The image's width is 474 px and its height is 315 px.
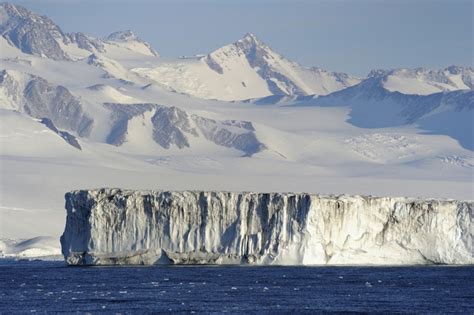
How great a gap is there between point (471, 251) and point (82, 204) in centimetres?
2341

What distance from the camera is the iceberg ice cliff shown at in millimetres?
89062

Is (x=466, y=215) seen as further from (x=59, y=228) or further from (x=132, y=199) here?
(x=59, y=228)

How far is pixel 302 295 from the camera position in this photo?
7369 cm

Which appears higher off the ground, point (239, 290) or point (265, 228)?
point (265, 228)

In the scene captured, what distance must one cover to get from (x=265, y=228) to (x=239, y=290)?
13.3 metres

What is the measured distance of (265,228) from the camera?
89.3 metres

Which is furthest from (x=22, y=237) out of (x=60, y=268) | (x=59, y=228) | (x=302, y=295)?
(x=302, y=295)

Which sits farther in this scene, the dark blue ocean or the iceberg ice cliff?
the iceberg ice cliff

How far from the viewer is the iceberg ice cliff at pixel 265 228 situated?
89062mm

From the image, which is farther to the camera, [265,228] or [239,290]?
[265,228]

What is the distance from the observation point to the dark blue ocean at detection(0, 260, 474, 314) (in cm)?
6788

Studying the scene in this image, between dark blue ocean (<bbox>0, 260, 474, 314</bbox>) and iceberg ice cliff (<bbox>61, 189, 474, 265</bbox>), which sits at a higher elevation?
iceberg ice cliff (<bbox>61, 189, 474, 265</bbox>)

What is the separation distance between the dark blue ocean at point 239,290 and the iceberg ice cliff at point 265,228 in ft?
3.02

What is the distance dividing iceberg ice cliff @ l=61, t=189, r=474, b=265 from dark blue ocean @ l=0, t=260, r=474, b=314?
0.92 m
